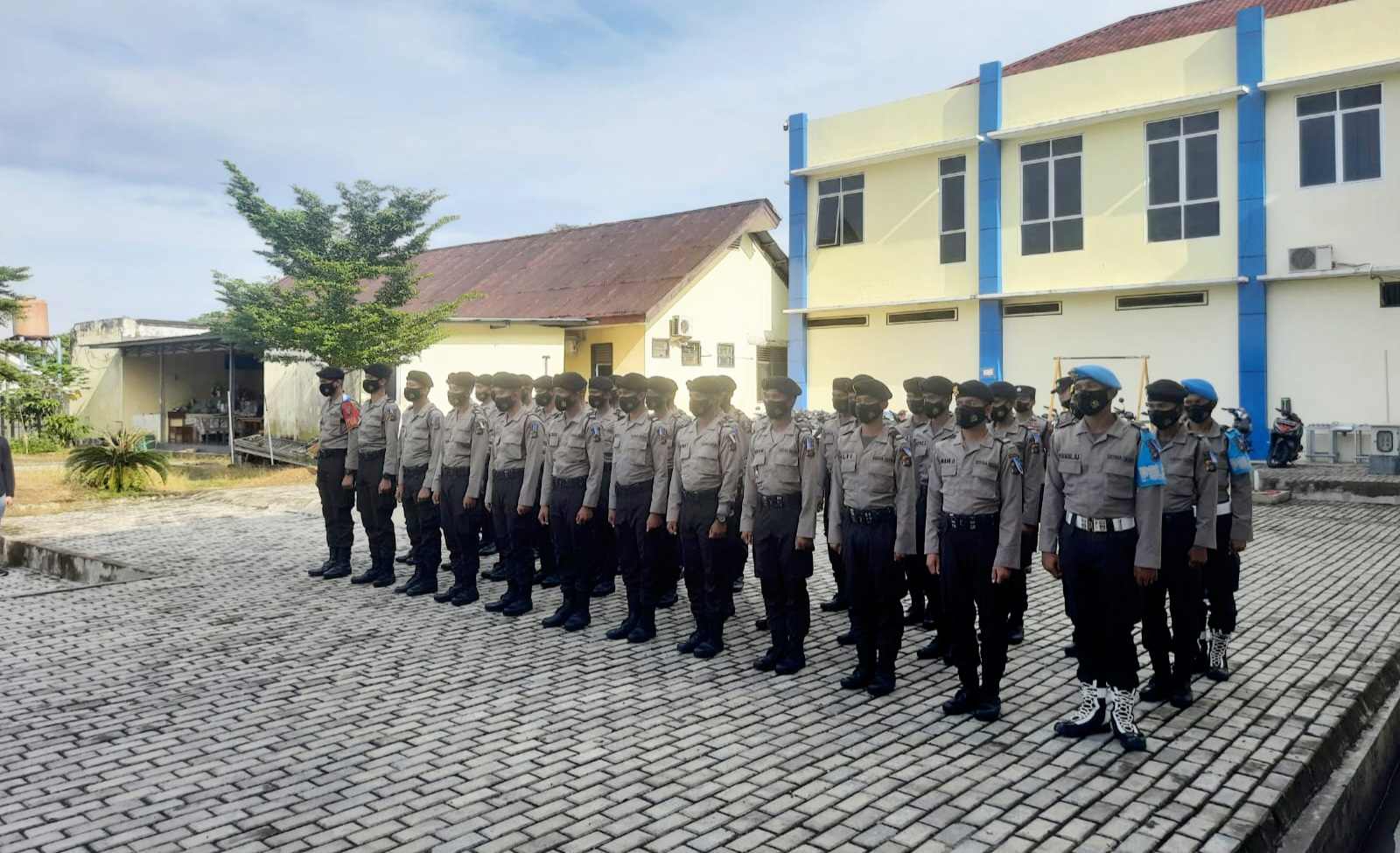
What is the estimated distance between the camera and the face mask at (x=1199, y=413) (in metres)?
5.37

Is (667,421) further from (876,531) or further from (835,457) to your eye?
(876,531)

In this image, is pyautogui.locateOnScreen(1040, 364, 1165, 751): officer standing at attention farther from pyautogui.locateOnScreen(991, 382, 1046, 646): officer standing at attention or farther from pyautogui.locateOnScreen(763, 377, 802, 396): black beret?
pyautogui.locateOnScreen(763, 377, 802, 396): black beret

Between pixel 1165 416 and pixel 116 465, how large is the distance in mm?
15863

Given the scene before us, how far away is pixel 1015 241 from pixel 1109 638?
1532 centimetres

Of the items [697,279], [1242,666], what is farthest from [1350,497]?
[697,279]

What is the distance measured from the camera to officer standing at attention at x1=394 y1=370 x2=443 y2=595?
308 inches

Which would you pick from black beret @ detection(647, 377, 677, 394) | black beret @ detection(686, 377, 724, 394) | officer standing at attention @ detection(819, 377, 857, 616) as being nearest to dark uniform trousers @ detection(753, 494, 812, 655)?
officer standing at attention @ detection(819, 377, 857, 616)

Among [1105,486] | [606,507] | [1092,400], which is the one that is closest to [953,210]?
[606,507]

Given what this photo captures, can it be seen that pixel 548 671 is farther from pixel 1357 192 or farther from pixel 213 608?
pixel 1357 192

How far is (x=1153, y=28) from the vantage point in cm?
1989

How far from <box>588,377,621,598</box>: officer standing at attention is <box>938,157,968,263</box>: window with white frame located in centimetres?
1282

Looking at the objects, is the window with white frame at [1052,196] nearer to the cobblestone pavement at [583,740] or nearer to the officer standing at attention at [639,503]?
the cobblestone pavement at [583,740]

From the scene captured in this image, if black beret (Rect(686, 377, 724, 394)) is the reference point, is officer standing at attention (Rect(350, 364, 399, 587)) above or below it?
below

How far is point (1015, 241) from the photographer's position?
724 inches
